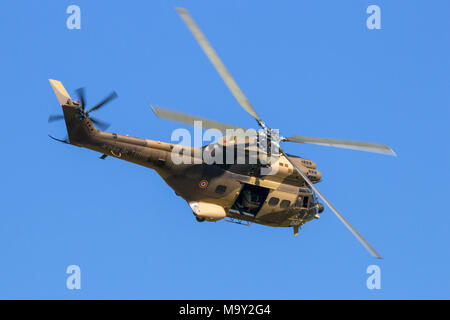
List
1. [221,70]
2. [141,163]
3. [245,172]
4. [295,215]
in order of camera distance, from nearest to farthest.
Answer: [221,70] < [141,163] < [245,172] < [295,215]

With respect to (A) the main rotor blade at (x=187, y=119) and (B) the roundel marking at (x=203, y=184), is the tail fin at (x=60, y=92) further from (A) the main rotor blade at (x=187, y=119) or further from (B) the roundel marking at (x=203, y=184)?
(B) the roundel marking at (x=203, y=184)

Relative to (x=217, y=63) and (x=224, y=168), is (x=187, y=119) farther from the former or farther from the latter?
(x=224, y=168)

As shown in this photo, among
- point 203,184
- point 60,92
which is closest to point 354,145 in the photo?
point 203,184

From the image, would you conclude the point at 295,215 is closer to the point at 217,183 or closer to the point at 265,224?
the point at 265,224

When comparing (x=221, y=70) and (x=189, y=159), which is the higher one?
(x=221, y=70)

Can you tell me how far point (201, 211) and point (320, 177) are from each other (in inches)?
284

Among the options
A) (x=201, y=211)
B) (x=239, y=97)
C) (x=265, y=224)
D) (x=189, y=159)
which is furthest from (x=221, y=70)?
(x=265, y=224)

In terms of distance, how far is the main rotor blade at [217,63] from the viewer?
24.5m

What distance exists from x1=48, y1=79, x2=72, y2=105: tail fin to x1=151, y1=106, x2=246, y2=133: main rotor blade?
4.83m

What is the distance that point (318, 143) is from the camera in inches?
1107

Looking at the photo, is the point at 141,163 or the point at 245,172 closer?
the point at 141,163

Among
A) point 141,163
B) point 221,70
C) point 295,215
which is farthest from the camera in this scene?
point 295,215

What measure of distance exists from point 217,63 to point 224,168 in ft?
18.0

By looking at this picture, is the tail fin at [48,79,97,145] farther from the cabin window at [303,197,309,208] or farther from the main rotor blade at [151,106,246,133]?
the cabin window at [303,197,309,208]
